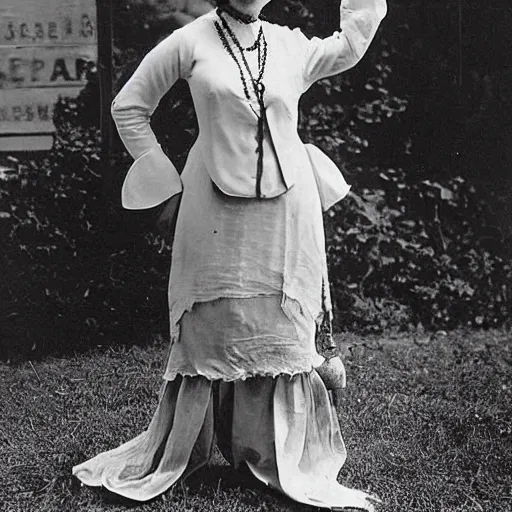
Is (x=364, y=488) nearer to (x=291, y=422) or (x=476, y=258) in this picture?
(x=291, y=422)

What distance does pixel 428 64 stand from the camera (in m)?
7.62

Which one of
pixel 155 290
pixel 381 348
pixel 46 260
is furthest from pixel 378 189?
pixel 46 260

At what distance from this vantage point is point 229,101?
4023 millimetres

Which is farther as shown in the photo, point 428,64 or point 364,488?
point 428,64

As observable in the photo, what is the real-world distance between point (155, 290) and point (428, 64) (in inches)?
97.8

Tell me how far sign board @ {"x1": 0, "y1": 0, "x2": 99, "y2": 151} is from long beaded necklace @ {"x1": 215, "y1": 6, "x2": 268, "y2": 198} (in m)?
2.95

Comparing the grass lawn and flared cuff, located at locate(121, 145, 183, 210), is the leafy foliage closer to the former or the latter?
the grass lawn

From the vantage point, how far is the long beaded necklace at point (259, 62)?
405cm

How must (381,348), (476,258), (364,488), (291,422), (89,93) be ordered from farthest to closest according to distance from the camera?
(476,258), (381,348), (89,93), (364,488), (291,422)

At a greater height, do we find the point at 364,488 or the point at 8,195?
the point at 8,195

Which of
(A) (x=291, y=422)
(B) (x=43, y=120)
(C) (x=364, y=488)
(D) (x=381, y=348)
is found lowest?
(D) (x=381, y=348)

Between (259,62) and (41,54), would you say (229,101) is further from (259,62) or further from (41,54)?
(41,54)

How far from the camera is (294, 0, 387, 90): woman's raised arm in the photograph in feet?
13.9

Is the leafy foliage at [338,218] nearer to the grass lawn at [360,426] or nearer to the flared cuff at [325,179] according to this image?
the grass lawn at [360,426]
